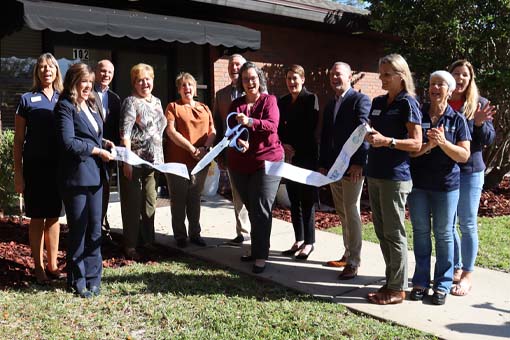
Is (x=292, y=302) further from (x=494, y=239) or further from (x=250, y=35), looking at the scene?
(x=250, y=35)

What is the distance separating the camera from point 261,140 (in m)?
4.87

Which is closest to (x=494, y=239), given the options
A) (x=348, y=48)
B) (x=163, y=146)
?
(x=163, y=146)

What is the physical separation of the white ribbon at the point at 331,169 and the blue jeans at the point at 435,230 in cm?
62

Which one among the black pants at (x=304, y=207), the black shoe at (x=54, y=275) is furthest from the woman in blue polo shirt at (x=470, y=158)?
the black shoe at (x=54, y=275)

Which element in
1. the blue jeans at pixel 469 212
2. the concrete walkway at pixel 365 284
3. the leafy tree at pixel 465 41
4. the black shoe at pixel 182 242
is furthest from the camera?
the leafy tree at pixel 465 41

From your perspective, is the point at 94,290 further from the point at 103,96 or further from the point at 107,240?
the point at 103,96

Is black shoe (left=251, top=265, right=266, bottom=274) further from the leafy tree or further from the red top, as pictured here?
the leafy tree

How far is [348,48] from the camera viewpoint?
41.7ft

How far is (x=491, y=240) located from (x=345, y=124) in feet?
9.54

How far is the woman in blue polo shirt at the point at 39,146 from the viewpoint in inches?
173

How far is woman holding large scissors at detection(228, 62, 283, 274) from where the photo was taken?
4.79 meters

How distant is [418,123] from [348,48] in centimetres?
933

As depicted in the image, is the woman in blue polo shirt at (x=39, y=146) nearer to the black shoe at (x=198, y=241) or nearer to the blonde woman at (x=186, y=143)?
the blonde woman at (x=186, y=143)

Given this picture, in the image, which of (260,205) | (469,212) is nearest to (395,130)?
(469,212)
